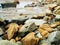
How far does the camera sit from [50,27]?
3477 millimetres

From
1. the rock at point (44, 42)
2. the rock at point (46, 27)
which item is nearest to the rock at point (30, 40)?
the rock at point (44, 42)

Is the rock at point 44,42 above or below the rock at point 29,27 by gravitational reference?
below

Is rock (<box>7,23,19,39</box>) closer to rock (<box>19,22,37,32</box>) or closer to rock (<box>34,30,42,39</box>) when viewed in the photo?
rock (<box>19,22,37,32</box>)

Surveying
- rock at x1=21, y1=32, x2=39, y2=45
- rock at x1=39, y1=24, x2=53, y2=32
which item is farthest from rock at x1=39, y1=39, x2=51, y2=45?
rock at x1=39, y1=24, x2=53, y2=32

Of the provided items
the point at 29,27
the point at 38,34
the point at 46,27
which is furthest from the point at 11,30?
the point at 46,27

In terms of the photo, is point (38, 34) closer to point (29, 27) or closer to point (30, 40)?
point (29, 27)

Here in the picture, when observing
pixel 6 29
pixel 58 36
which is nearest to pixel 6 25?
pixel 6 29

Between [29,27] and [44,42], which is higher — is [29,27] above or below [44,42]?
above

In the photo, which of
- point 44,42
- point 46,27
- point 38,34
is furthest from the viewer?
point 46,27

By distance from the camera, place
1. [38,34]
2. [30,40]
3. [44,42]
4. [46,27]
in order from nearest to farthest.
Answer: [30,40] → [44,42] → [38,34] → [46,27]

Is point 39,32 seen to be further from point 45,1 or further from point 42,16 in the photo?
point 45,1

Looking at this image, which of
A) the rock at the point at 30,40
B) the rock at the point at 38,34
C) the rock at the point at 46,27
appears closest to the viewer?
the rock at the point at 30,40

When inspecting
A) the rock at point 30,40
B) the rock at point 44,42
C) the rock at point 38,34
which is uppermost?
the rock at point 30,40

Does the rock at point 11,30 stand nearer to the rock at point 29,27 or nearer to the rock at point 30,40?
the rock at point 29,27
